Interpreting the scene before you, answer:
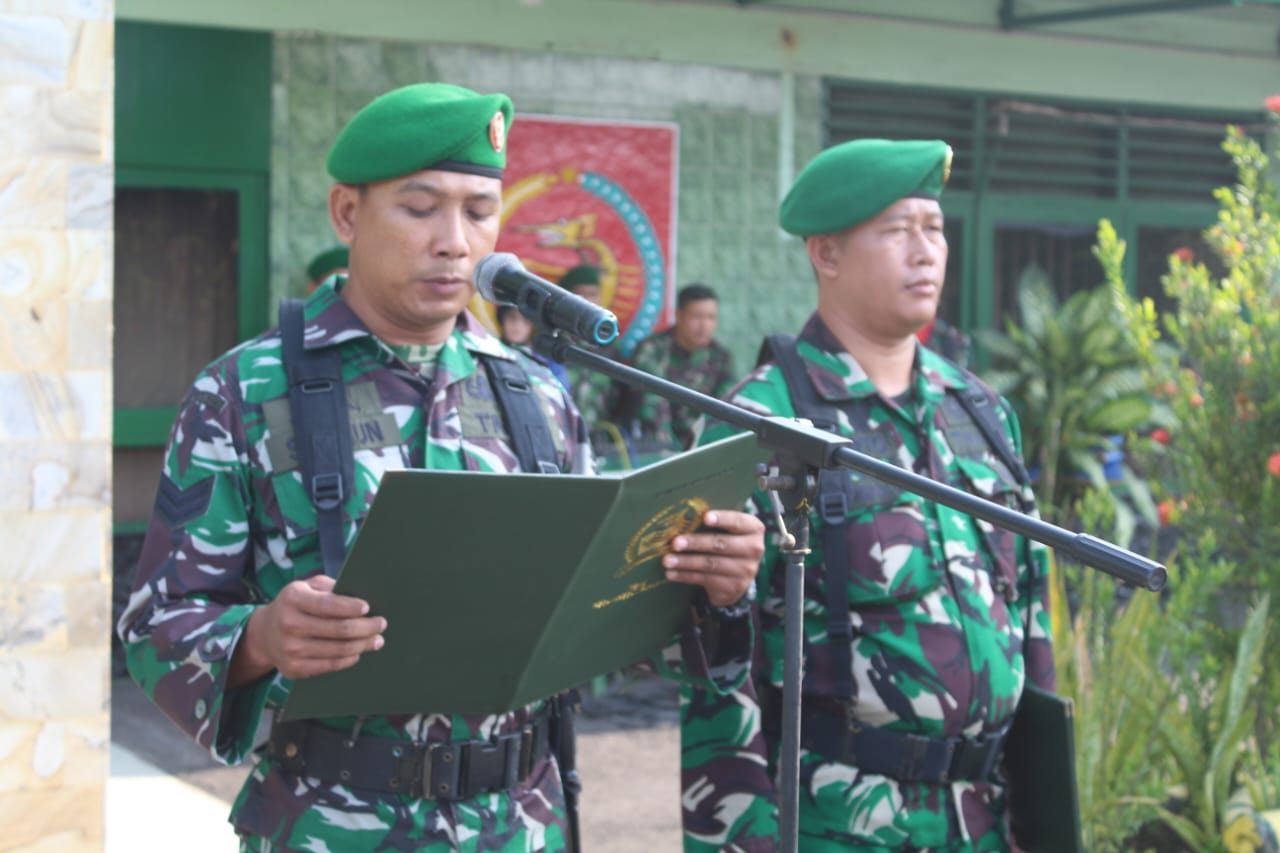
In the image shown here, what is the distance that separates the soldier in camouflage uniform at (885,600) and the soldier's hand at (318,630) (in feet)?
3.04

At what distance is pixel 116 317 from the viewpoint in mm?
7953

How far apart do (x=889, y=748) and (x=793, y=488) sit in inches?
36.1

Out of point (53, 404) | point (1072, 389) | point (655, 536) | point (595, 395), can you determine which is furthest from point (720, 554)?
point (1072, 389)

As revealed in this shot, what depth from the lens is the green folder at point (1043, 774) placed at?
266 cm

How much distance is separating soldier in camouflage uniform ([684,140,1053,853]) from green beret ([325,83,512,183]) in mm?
702

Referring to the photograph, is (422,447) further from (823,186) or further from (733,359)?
(733,359)

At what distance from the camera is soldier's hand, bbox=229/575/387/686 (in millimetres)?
1855

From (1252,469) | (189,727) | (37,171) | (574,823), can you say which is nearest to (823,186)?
(574,823)

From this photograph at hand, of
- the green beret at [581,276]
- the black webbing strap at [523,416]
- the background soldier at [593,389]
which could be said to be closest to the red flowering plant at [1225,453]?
the black webbing strap at [523,416]

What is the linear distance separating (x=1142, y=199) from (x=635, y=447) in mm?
5106

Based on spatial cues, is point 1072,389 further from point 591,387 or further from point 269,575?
point 269,575

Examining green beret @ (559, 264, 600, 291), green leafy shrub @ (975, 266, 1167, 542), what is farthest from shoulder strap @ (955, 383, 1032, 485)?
green leafy shrub @ (975, 266, 1167, 542)

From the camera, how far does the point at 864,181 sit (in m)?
2.86

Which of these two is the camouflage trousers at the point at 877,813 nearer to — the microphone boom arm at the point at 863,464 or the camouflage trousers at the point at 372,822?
the camouflage trousers at the point at 372,822
